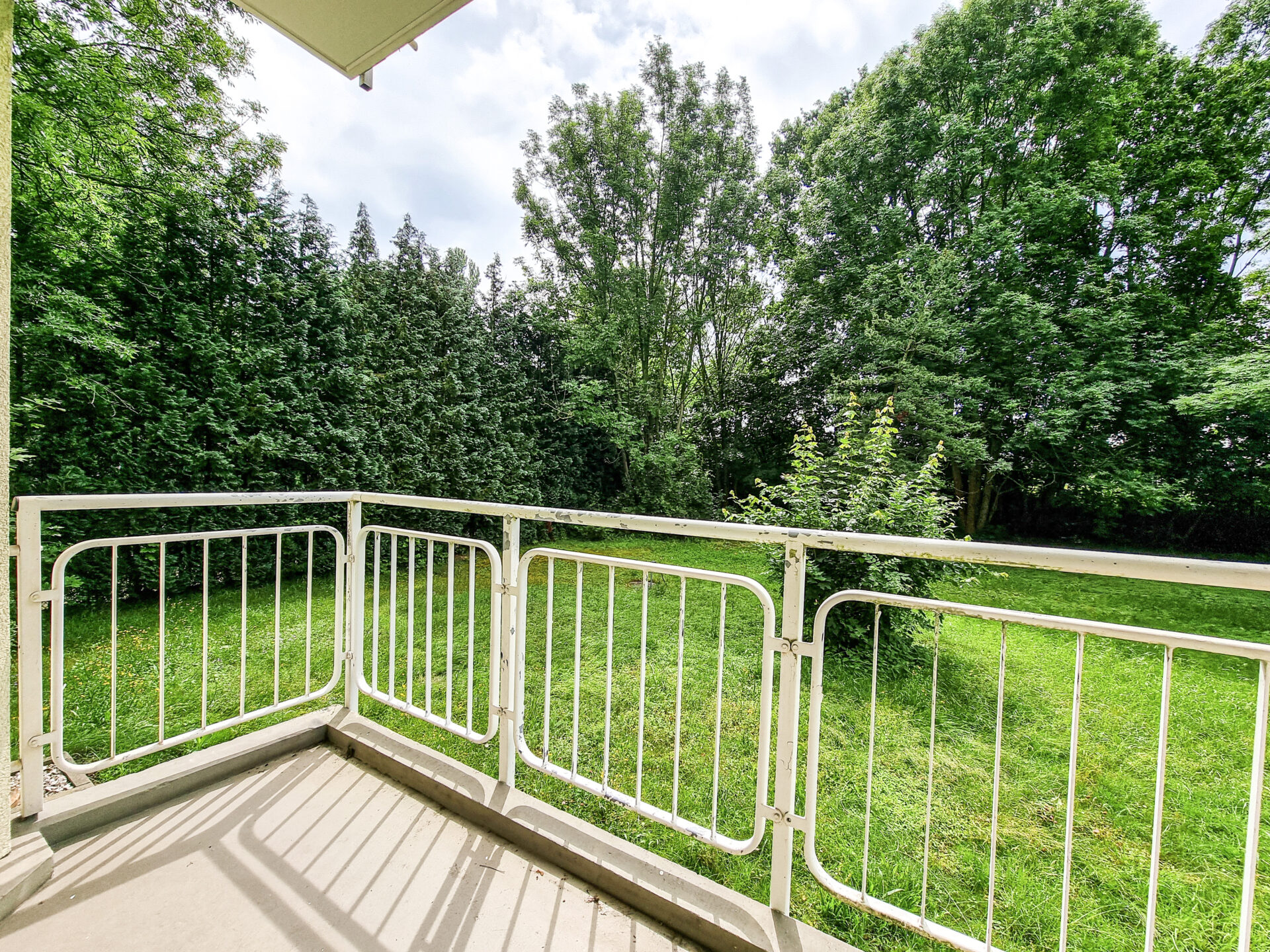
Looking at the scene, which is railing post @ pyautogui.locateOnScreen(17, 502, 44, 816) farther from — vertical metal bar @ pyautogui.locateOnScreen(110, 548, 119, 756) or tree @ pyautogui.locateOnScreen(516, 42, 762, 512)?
tree @ pyautogui.locateOnScreen(516, 42, 762, 512)

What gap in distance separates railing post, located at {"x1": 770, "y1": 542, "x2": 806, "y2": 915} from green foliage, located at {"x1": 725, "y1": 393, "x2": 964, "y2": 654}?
7.24 ft

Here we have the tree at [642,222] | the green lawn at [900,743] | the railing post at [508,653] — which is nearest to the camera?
the green lawn at [900,743]

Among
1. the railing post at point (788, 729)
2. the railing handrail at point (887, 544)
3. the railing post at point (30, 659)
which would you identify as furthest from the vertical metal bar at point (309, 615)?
the railing post at point (788, 729)

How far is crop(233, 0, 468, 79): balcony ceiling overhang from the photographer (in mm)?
1559

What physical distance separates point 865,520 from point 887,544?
8.43 ft

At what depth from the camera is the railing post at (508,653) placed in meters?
1.84

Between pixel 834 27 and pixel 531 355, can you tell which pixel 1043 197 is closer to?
pixel 834 27

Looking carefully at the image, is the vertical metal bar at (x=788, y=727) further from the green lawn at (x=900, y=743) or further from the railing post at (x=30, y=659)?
the railing post at (x=30, y=659)

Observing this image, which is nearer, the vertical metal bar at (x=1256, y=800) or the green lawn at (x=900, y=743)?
the vertical metal bar at (x=1256, y=800)

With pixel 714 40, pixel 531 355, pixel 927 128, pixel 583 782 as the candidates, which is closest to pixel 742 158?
pixel 714 40

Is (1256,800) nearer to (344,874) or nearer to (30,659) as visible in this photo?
(344,874)

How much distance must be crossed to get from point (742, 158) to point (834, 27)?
2.90 m

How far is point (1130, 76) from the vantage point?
905cm

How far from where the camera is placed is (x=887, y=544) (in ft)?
4.14
